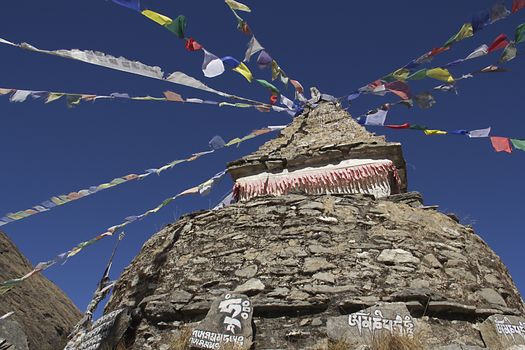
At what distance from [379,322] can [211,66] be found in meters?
4.10

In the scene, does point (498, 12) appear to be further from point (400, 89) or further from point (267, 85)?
point (267, 85)

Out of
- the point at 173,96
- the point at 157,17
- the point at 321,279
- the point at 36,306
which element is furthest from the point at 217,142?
the point at 36,306

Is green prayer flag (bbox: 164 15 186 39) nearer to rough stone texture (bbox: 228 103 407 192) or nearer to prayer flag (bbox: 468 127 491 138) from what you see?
rough stone texture (bbox: 228 103 407 192)

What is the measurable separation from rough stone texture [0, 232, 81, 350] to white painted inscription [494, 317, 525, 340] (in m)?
9.69

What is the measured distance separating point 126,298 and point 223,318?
5.87ft

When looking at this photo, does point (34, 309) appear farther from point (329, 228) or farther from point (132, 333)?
point (329, 228)

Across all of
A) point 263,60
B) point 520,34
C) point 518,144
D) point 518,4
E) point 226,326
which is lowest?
point 226,326

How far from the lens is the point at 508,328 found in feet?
14.4

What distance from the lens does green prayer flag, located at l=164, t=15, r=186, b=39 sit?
19.6ft

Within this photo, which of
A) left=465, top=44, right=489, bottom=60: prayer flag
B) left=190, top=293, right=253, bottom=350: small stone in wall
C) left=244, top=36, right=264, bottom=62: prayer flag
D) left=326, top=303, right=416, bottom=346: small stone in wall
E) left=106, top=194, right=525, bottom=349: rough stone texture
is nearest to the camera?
left=326, top=303, right=416, bottom=346: small stone in wall

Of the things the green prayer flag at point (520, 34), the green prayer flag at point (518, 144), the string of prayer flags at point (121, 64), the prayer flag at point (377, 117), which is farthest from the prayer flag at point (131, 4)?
the green prayer flag at point (518, 144)

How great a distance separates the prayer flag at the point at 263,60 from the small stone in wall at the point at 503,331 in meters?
5.28

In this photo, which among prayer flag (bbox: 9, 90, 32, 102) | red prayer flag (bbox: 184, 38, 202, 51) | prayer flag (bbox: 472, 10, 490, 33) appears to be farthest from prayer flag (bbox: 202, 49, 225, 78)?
prayer flag (bbox: 472, 10, 490, 33)

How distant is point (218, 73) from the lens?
6.32m
